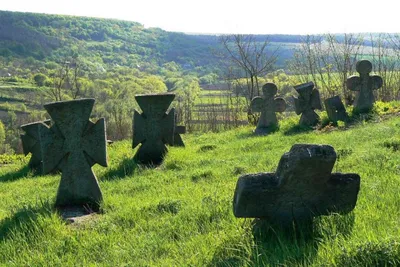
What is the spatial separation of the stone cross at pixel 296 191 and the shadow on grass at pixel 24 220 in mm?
3056

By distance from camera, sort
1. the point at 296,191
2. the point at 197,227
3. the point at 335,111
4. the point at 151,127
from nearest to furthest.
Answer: the point at 296,191
the point at 197,227
the point at 151,127
the point at 335,111

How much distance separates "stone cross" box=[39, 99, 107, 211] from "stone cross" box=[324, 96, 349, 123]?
8.56 metres

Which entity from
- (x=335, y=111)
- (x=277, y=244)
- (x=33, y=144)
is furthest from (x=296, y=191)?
(x=33, y=144)

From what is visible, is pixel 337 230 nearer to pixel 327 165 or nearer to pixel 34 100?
pixel 327 165

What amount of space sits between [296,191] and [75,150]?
4334mm

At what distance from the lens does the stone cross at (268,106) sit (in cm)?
1534

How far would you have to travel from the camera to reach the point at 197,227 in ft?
16.1

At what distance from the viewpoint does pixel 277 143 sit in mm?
11875

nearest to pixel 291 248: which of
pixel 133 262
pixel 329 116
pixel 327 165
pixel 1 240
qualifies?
pixel 327 165

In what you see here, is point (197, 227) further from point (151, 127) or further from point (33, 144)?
point (33, 144)

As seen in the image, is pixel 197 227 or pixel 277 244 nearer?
pixel 277 244

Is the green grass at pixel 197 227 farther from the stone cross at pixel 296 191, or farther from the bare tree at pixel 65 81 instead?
the bare tree at pixel 65 81

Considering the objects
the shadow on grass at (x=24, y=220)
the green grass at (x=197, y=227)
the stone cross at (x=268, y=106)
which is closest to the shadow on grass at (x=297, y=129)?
the stone cross at (x=268, y=106)

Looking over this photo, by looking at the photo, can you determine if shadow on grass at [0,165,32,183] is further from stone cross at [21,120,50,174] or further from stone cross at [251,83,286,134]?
stone cross at [251,83,286,134]
